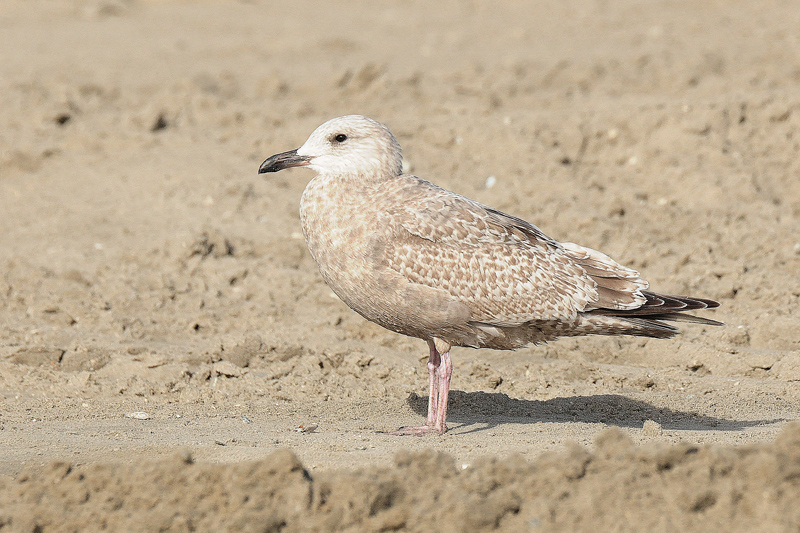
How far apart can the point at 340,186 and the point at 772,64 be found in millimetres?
9810

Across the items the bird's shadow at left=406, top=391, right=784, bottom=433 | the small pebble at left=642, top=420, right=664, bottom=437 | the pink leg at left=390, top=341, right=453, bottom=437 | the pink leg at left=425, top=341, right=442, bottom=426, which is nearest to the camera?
the small pebble at left=642, top=420, right=664, bottom=437

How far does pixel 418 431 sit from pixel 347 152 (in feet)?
5.94

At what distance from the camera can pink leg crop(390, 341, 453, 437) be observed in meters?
6.05

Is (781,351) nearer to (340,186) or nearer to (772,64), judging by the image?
(340,186)

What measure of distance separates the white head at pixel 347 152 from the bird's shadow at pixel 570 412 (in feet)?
5.57

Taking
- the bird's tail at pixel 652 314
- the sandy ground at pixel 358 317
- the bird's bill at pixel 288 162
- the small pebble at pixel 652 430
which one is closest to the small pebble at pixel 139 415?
the sandy ground at pixel 358 317

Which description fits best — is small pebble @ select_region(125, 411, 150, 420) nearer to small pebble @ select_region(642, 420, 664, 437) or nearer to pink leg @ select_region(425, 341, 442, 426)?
pink leg @ select_region(425, 341, 442, 426)

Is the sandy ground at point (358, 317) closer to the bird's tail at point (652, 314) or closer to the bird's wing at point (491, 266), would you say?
the bird's tail at point (652, 314)

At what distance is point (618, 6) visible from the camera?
19.9 metres

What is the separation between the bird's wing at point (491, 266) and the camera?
5992 millimetres

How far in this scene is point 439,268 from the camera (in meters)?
5.98

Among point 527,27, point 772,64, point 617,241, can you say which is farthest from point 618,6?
point 617,241

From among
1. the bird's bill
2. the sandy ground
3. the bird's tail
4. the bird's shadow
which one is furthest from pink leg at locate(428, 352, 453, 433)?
the bird's bill

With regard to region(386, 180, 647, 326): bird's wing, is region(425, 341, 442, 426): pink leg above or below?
below
